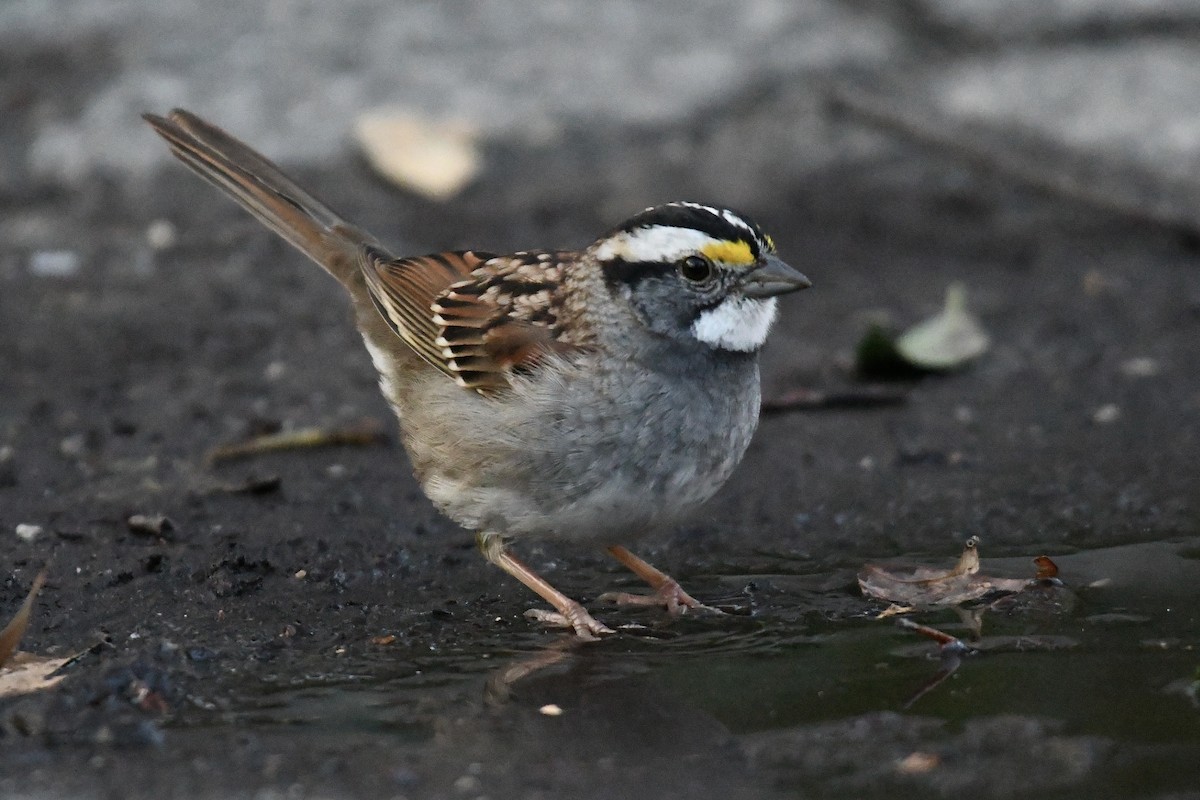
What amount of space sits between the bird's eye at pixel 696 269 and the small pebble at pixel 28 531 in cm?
200

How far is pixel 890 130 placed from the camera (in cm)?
718

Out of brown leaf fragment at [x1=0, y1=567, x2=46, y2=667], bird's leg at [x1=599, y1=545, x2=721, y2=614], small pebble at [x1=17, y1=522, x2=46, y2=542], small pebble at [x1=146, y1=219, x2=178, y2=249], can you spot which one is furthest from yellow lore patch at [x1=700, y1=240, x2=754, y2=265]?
small pebble at [x1=146, y1=219, x2=178, y2=249]

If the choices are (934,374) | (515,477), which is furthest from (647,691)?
(934,374)

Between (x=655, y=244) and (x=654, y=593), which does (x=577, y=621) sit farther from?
(x=655, y=244)

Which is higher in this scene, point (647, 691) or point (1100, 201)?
point (1100, 201)

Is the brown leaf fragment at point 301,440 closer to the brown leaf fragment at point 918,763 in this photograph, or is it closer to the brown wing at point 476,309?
the brown wing at point 476,309

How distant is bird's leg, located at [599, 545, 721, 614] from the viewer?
435cm

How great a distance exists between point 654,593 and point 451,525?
0.83 meters

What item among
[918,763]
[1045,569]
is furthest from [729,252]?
[918,763]

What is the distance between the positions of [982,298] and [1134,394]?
1.09 m

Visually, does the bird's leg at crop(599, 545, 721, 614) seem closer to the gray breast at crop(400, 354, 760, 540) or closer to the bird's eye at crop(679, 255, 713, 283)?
the gray breast at crop(400, 354, 760, 540)

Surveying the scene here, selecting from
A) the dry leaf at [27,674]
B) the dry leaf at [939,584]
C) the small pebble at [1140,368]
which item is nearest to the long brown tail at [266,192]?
the dry leaf at [27,674]

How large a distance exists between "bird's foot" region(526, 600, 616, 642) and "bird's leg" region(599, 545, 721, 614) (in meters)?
0.17

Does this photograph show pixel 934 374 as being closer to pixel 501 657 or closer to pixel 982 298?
pixel 982 298
